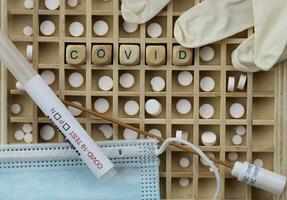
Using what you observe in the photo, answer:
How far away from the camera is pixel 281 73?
3.04ft

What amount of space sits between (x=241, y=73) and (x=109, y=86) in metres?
0.26

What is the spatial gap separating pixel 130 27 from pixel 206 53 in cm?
16

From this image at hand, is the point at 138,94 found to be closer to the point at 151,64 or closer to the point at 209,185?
the point at 151,64

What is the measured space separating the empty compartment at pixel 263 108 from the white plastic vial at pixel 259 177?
0.11 metres

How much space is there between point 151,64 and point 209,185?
274mm

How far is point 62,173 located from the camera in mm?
911

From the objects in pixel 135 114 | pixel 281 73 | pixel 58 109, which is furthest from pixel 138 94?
pixel 281 73

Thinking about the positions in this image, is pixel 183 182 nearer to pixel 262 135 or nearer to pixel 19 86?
pixel 262 135

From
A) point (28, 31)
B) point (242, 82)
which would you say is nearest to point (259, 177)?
point (242, 82)

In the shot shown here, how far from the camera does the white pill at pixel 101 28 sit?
3.10ft

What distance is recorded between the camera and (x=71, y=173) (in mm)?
911

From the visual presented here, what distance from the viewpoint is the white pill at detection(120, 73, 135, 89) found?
950 mm

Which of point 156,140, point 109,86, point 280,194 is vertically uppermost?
point 109,86

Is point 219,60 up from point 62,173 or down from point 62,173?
up
